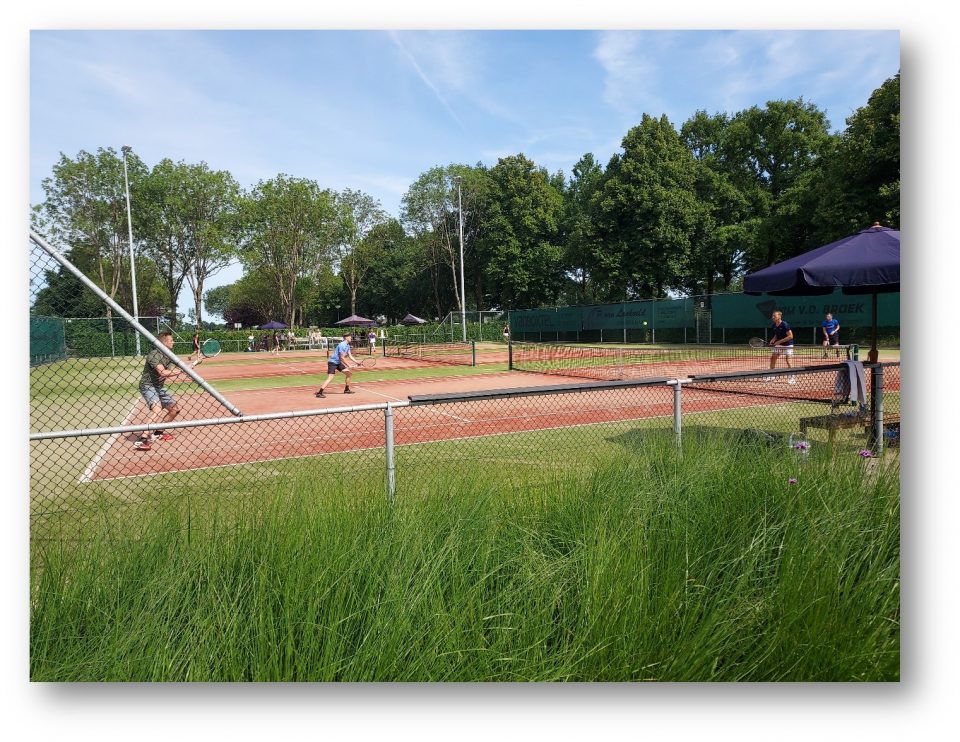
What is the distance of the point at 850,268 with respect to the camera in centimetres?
559

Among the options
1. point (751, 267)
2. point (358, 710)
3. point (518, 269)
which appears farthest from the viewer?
point (518, 269)

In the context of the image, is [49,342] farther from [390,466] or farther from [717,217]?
[717,217]

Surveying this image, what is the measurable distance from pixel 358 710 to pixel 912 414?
2981 mm

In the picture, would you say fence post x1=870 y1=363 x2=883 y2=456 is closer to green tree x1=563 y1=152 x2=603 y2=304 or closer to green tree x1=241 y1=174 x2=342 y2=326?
green tree x1=563 y1=152 x2=603 y2=304

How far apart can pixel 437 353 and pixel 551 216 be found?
1136 inches

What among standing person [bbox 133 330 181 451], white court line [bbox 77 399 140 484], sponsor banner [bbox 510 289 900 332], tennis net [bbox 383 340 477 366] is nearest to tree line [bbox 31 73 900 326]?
sponsor banner [bbox 510 289 900 332]

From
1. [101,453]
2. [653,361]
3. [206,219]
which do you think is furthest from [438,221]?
[101,453]

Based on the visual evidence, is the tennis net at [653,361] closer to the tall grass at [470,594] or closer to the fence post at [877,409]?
the fence post at [877,409]

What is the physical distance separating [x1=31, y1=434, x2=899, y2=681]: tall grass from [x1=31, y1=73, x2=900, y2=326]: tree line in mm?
24105

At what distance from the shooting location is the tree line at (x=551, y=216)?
29891 millimetres

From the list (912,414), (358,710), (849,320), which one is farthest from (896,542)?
(849,320)

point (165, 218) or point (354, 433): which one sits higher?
point (165, 218)

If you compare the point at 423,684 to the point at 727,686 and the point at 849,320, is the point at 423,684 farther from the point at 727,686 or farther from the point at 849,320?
the point at 849,320

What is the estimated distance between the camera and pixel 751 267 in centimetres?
4319
